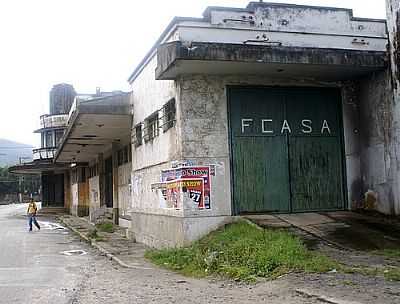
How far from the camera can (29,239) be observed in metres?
21.5

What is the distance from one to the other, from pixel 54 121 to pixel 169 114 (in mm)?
36177

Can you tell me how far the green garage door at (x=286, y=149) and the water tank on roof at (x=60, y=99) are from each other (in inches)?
1535

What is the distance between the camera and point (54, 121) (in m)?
48.4

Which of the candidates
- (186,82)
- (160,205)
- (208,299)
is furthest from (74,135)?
(208,299)

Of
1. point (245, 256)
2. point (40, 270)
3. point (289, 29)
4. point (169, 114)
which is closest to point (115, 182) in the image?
point (169, 114)

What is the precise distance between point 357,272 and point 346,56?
6.16 metres

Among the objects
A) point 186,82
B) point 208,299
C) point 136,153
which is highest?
point 186,82

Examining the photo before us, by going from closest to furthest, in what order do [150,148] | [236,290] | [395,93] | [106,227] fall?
[236,290] < [395,93] < [150,148] < [106,227]

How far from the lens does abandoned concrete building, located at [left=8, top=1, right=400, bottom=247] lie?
1289 cm

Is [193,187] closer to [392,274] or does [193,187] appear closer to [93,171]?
[392,274]

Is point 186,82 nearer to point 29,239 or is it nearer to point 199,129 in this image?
point 199,129

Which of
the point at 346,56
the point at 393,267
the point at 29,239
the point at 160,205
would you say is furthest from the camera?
the point at 29,239

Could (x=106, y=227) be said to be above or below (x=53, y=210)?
below

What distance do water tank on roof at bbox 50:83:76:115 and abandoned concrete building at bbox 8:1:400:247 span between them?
3701 centimetres
